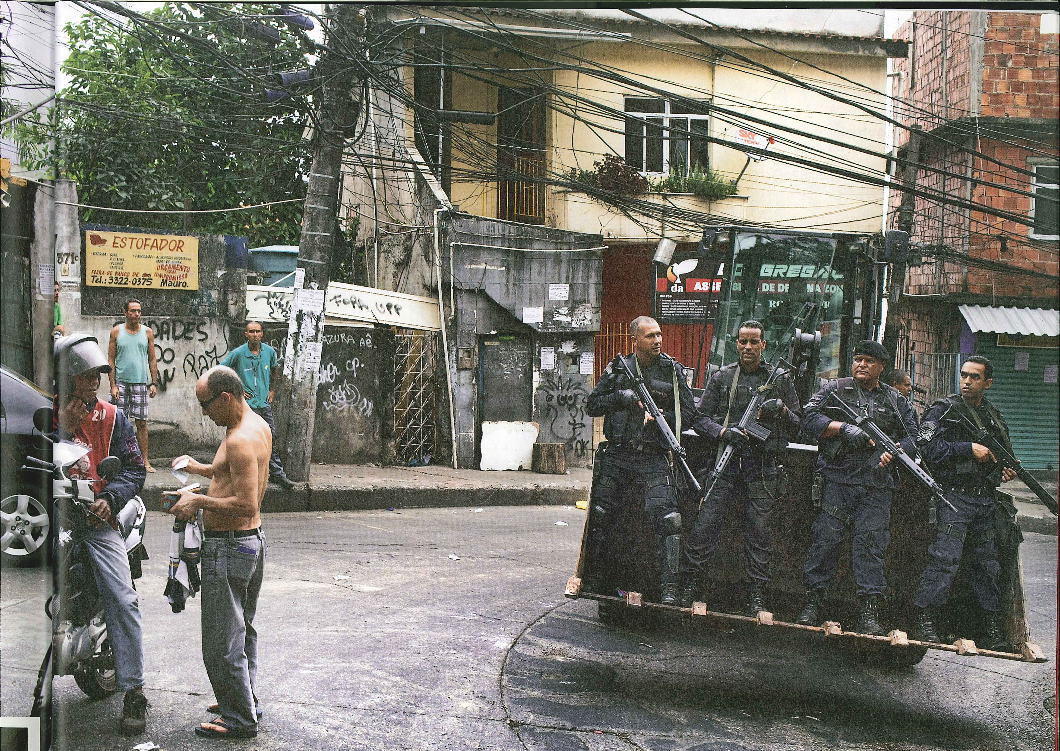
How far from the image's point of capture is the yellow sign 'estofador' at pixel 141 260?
9.27 metres

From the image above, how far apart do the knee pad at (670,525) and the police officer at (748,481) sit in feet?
0.84

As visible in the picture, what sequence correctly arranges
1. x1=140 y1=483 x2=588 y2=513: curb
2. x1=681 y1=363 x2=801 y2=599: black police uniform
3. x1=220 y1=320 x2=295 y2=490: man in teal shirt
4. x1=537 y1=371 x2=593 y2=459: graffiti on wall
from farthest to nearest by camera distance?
x1=537 y1=371 x2=593 y2=459: graffiti on wall → x1=140 y1=483 x2=588 y2=513: curb → x1=220 y1=320 x2=295 y2=490: man in teal shirt → x1=681 y1=363 x2=801 y2=599: black police uniform

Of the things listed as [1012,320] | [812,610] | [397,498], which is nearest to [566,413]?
[397,498]

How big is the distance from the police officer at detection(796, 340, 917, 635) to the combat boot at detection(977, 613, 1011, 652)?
578mm

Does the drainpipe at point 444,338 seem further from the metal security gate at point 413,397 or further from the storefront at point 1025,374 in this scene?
the storefront at point 1025,374

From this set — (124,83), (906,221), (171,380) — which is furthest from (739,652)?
(124,83)

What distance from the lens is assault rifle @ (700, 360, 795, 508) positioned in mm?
5707

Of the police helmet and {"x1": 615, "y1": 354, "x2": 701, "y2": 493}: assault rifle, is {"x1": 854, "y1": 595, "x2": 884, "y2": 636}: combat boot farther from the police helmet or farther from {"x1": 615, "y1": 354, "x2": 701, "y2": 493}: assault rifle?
the police helmet

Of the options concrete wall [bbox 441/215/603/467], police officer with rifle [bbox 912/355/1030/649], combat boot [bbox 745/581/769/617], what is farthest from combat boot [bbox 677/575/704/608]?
concrete wall [bbox 441/215/603/467]

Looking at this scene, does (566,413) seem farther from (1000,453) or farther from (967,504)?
(1000,453)

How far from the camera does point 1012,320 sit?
5.59m

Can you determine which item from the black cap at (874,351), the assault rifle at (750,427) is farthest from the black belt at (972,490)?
the assault rifle at (750,427)

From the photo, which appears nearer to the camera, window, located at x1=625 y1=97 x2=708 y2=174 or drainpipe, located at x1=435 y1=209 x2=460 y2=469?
window, located at x1=625 y1=97 x2=708 y2=174

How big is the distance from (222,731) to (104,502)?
1200 mm
